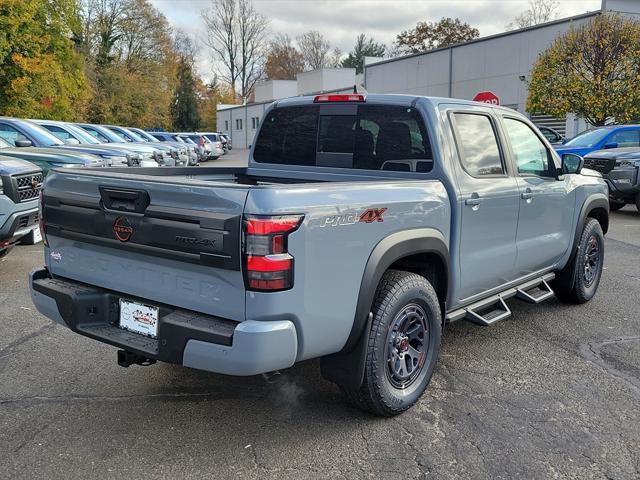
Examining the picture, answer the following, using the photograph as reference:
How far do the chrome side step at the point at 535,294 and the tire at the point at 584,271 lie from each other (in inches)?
15.8

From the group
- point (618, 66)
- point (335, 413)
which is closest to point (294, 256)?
point (335, 413)

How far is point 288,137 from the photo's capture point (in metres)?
4.71

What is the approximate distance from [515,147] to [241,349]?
10.1 feet

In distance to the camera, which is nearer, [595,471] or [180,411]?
[595,471]

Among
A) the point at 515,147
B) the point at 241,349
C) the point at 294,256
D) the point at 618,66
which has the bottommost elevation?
the point at 241,349

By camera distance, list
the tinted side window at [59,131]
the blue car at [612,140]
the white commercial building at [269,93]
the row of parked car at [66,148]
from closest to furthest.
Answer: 1. the row of parked car at [66,148]
2. the blue car at [612,140]
3. the tinted side window at [59,131]
4. the white commercial building at [269,93]

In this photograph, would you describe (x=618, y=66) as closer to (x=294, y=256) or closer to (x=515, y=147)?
(x=515, y=147)

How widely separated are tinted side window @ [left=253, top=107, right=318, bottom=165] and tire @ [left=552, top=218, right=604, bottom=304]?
9.41ft

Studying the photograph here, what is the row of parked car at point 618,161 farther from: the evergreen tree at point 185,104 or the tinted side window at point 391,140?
the evergreen tree at point 185,104

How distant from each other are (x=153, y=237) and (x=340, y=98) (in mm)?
1933

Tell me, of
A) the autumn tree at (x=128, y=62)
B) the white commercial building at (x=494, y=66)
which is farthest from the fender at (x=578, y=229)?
the autumn tree at (x=128, y=62)

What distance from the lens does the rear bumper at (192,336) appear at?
8.98 ft

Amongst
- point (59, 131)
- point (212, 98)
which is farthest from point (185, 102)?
point (59, 131)

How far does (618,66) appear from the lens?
1883 centimetres
